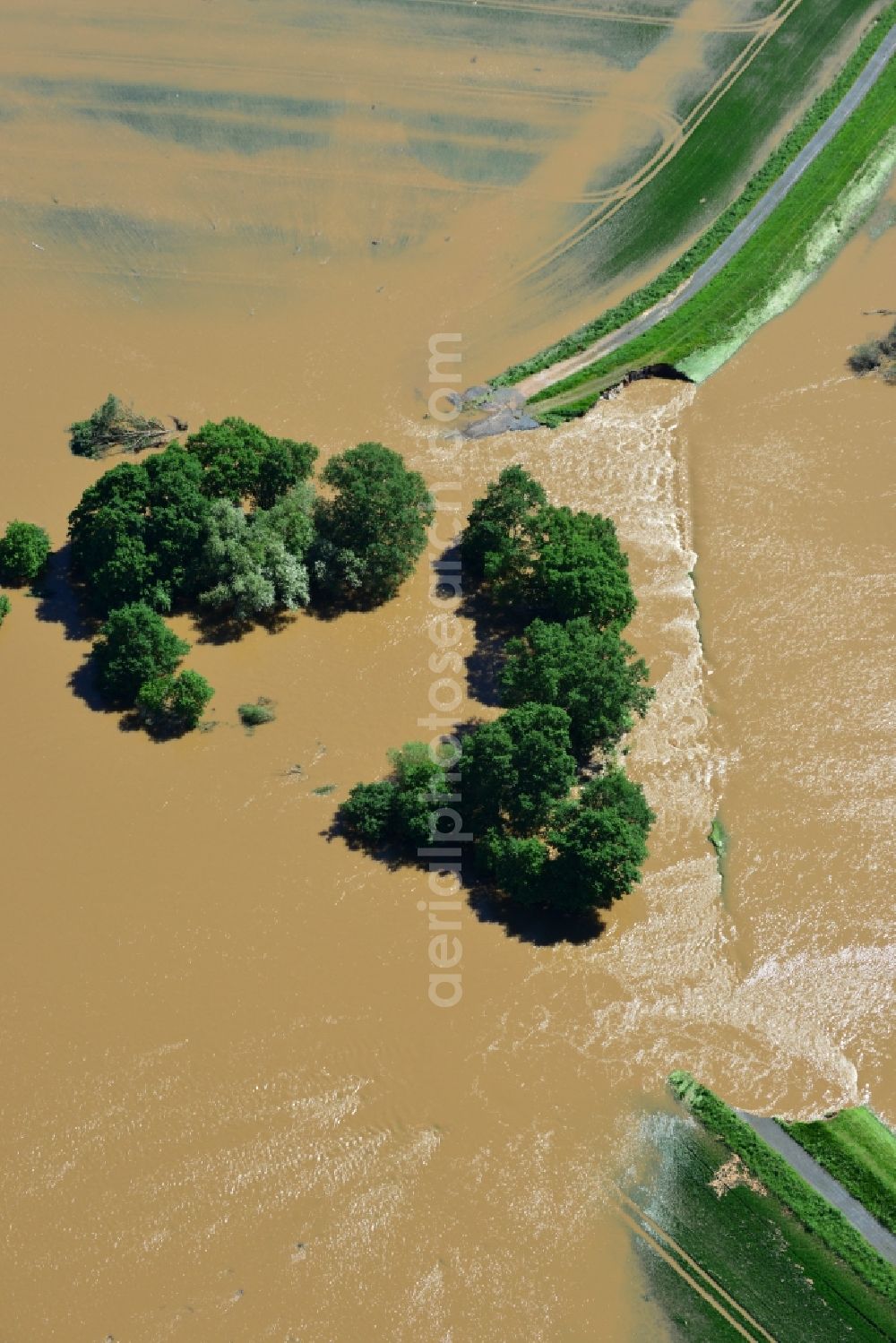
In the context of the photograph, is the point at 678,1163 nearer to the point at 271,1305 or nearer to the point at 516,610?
the point at 271,1305

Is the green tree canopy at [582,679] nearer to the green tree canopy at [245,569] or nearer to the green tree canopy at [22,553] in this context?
the green tree canopy at [245,569]

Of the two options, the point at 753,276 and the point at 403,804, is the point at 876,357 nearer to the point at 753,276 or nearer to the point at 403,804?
the point at 753,276

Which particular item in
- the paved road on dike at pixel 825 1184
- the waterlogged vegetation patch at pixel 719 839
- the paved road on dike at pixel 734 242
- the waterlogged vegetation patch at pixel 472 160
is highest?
the waterlogged vegetation patch at pixel 472 160

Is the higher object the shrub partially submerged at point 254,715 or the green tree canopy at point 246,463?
the green tree canopy at point 246,463

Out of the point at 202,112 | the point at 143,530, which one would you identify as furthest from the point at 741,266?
the point at 143,530

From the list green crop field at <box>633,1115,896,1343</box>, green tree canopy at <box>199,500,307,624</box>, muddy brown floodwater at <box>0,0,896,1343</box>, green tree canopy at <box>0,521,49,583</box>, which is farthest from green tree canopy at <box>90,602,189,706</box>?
green crop field at <box>633,1115,896,1343</box>

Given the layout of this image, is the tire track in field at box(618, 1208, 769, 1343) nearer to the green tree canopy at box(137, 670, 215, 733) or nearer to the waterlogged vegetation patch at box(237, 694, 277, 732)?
the waterlogged vegetation patch at box(237, 694, 277, 732)

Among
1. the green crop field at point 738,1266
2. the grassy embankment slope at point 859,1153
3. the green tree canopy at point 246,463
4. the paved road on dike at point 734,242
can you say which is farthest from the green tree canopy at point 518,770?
the paved road on dike at point 734,242
